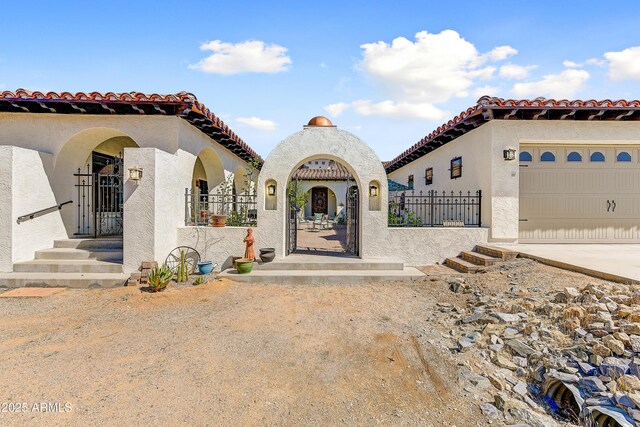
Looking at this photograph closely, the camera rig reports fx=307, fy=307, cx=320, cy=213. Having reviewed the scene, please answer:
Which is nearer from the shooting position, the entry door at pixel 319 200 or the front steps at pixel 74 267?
the front steps at pixel 74 267

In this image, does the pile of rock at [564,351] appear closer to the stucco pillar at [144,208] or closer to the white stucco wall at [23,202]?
the stucco pillar at [144,208]

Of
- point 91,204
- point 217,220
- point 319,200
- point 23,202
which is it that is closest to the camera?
point 23,202

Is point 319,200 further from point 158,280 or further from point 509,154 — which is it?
point 158,280

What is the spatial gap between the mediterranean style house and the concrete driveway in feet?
2.23

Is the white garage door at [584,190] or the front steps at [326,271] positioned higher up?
the white garage door at [584,190]

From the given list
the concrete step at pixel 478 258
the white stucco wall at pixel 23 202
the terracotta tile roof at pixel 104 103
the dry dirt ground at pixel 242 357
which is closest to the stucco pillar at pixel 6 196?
the white stucco wall at pixel 23 202

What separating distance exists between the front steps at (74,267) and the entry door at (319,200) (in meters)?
17.8

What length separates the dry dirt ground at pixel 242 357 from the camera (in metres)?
2.96

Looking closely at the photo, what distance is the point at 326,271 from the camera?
7.91m

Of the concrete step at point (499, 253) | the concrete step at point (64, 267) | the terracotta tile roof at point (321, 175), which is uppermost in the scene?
the terracotta tile roof at point (321, 175)

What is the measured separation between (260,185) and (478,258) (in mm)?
6107

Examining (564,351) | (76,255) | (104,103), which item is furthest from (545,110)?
(76,255)

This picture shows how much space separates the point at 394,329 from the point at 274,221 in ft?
15.4

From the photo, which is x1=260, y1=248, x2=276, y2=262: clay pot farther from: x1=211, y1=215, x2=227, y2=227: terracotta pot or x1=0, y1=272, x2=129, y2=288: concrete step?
x1=0, y1=272, x2=129, y2=288: concrete step
